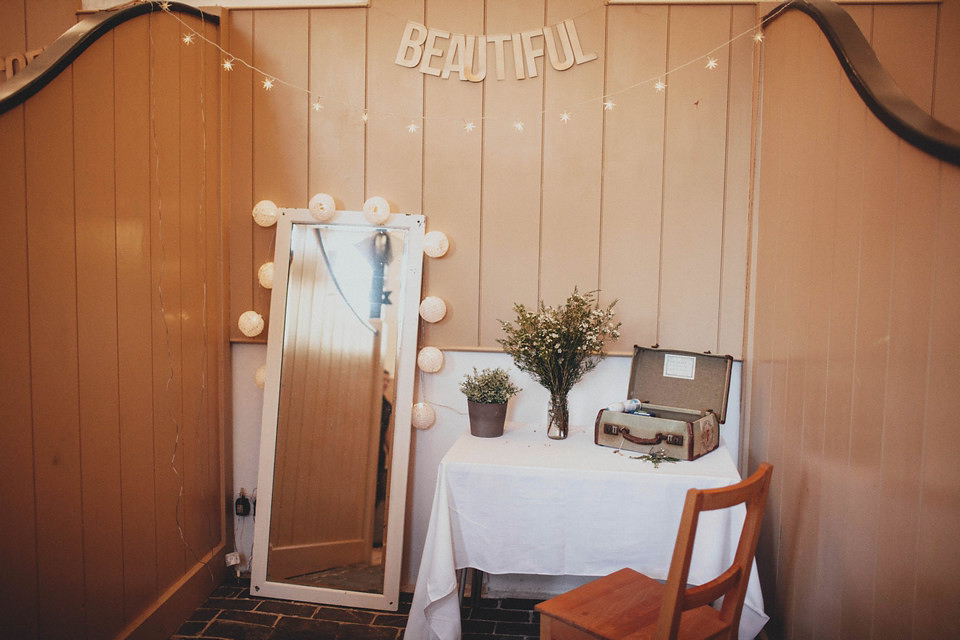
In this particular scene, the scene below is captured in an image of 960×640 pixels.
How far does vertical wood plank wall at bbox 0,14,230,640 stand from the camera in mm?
1836

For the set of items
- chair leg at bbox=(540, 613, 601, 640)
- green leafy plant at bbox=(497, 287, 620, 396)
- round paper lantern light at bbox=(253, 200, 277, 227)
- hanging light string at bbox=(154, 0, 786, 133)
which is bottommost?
chair leg at bbox=(540, 613, 601, 640)

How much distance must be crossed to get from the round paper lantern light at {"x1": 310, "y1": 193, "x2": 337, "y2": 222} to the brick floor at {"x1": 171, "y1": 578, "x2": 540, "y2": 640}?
1.75 m

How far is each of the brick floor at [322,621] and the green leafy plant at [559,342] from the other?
3.38 ft

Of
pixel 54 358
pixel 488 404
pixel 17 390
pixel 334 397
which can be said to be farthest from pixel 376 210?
pixel 17 390

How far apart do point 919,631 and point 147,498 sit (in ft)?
8.31

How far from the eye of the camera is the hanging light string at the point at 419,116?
263cm

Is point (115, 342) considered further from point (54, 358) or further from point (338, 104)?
point (338, 104)

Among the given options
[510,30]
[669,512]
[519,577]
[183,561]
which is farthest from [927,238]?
[183,561]

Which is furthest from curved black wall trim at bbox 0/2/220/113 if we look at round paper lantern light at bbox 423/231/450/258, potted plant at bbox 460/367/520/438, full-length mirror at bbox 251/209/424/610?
potted plant at bbox 460/367/520/438

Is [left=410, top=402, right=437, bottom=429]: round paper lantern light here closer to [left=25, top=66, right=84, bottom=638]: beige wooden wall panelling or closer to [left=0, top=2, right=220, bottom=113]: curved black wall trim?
[left=25, top=66, right=84, bottom=638]: beige wooden wall panelling

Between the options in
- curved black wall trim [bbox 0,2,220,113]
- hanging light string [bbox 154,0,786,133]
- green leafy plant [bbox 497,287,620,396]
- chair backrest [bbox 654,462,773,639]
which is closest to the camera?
chair backrest [bbox 654,462,773,639]

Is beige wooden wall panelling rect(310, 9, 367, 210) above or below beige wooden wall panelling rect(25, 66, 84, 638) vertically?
above

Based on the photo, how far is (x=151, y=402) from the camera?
243 centimetres

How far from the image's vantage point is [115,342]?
222cm
